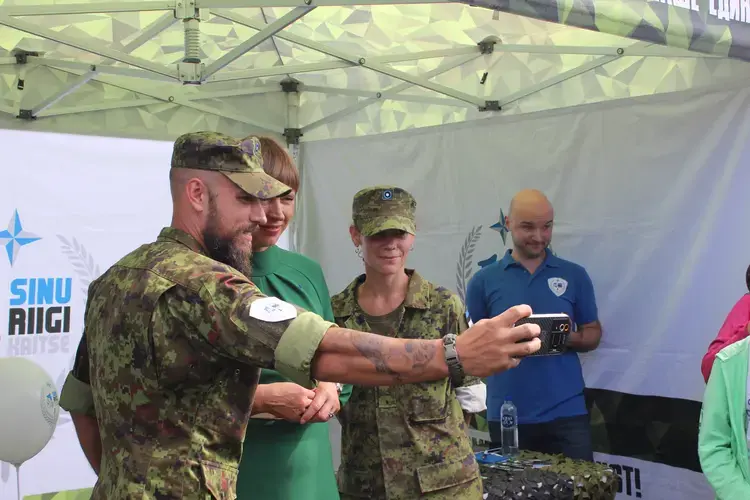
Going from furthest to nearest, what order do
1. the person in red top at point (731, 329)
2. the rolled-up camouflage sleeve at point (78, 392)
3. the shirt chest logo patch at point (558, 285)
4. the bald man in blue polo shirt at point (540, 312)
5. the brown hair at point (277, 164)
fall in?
the shirt chest logo patch at point (558, 285) → the bald man in blue polo shirt at point (540, 312) → the person in red top at point (731, 329) → the brown hair at point (277, 164) → the rolled-up camouflage sleeve at point (78, 392)

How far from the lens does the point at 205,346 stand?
1.22 metres

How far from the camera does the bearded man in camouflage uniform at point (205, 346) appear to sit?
1183 mm

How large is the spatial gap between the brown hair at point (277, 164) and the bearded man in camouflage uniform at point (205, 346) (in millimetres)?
491

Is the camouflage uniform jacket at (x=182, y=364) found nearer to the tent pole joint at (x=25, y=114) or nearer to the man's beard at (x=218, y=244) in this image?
the man's beard at (x=218, y=244)

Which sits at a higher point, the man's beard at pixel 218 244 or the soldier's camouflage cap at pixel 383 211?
the soldier's camouflage cap at pixel 383 211

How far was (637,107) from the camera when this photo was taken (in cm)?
382

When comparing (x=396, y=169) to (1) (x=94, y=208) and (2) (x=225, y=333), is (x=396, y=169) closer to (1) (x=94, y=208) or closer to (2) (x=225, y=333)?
(1) (x=94, y=208)

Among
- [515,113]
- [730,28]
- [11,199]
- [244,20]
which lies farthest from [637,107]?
[11,199]

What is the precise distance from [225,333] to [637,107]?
314 centimetres

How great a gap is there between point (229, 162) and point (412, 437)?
3.93 feet

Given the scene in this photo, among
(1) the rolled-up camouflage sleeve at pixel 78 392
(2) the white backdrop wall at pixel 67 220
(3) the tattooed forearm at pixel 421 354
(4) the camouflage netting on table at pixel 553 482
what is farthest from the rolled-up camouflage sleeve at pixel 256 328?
(2) the white backdrop wall at pixel 67 220

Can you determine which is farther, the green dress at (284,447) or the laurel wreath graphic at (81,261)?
the laurel wreath graphic at (81,261)

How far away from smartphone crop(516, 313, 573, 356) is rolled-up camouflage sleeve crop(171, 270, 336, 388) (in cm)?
35

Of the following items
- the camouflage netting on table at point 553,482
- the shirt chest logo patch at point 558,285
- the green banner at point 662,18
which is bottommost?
the camouflage netting on table at point 553,482
